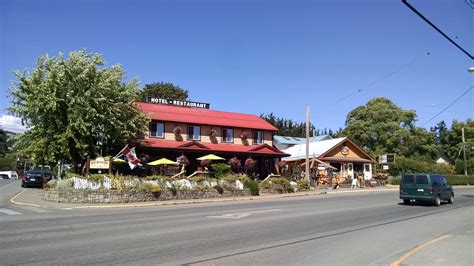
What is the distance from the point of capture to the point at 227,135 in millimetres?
44312

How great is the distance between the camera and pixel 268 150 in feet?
143

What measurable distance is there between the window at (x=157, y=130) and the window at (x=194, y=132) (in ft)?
9.24

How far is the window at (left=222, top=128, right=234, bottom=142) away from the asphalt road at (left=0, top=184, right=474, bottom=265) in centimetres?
2703

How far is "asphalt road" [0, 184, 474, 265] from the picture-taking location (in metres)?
8.91

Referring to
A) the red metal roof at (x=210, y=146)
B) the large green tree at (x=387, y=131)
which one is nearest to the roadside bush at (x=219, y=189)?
the red metal roof at (x=210, y=146)

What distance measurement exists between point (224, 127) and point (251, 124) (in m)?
3.61

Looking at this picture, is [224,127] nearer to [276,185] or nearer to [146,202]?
[276,185]

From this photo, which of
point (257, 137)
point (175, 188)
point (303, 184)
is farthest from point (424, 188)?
point (257, 137)

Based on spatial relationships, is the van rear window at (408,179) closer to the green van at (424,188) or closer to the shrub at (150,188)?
the green van at (424,188)

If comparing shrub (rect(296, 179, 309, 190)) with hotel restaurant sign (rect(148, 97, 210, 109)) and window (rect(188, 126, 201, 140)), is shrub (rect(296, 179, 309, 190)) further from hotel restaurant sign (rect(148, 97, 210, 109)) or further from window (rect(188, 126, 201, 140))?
hotel restaurant sign (rect(148, 97, 210, 109))

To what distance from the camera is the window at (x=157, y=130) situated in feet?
132

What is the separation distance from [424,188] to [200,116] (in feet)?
84.0

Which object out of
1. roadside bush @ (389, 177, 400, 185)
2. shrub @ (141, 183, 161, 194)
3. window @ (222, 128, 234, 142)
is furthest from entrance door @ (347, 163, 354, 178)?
shrub @ (141, 183, 161, 194)

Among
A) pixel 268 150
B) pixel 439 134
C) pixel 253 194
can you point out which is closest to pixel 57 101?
pixel 253 194
